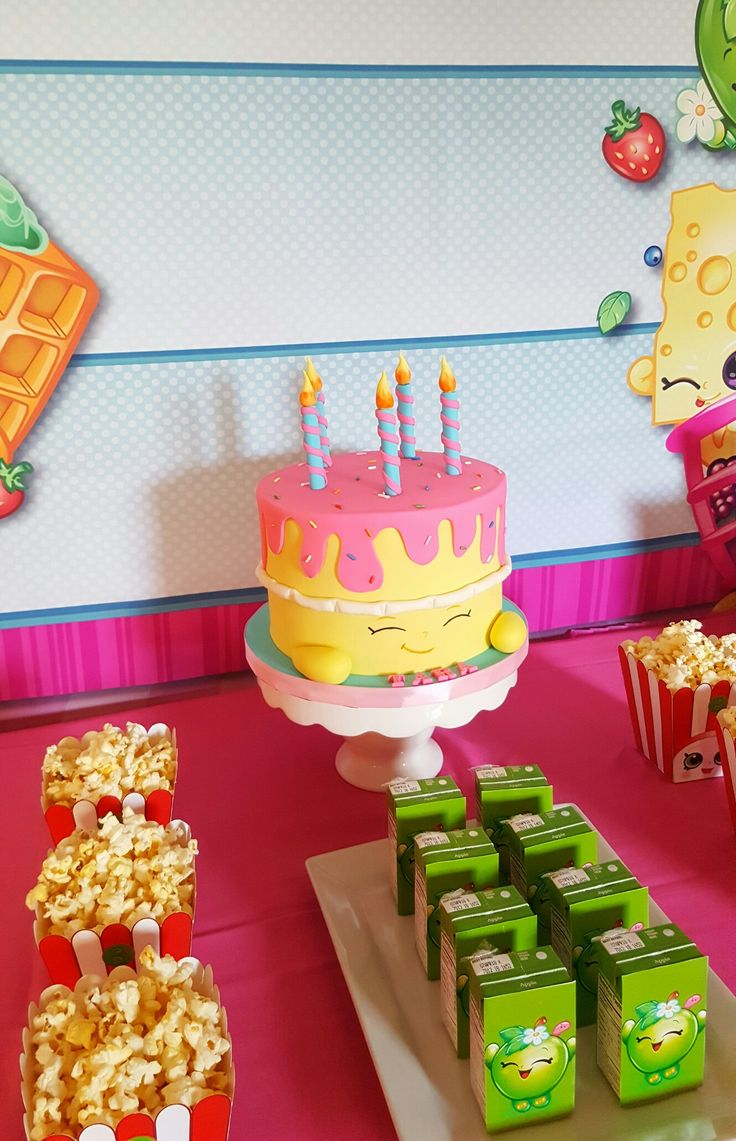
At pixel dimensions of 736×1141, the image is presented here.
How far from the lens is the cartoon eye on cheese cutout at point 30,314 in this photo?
1428 millimetres

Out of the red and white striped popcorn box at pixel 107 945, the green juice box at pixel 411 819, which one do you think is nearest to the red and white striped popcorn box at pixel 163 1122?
the red and white striped popcorn box at pixel 107 945

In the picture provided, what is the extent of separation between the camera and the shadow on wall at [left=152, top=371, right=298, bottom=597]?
1.61 m

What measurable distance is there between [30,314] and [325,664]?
782 mm

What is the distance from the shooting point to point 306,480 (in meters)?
1.31

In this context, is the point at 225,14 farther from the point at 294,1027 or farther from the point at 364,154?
the point at 294,1027

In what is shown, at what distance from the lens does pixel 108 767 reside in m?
1.13

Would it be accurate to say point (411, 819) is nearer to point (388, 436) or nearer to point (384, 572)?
point (384, 572)

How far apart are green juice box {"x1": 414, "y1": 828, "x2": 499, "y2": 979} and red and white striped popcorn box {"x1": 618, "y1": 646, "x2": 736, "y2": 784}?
0.46m

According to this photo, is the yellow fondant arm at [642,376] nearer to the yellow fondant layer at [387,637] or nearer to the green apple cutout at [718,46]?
the green apple cutout at [718,46]

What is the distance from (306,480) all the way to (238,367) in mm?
385

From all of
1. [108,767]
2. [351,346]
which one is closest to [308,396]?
[351,346]

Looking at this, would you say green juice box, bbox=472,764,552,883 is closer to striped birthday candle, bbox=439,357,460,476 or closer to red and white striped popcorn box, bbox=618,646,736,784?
red and white striped popcorn box, bbox=618,646,736,784

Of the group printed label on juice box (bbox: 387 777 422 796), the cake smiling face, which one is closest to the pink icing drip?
the cake smiling face

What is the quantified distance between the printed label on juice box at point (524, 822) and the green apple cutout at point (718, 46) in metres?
1.40
